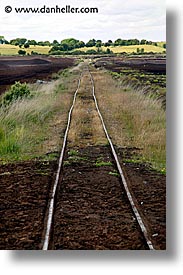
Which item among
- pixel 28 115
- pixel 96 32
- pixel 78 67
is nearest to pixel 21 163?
pixel 28 115

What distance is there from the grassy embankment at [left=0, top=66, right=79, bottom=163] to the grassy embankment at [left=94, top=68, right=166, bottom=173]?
586 mm

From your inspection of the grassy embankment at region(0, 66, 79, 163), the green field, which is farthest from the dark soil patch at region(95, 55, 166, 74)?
the grassy embankment at region(0, 66, 79, 163)

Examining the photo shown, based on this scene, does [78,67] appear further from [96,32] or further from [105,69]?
[96,32]

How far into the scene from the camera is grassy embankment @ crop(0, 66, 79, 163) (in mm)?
7500

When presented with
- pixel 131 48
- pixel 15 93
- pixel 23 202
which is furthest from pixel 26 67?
pixel 23 202

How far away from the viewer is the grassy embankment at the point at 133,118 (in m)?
6.76

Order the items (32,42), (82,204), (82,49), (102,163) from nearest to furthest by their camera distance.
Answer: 1. (82,204)
2. (32,42)
3. (82,49)
4. (102,163)

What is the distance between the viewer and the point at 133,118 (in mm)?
7980

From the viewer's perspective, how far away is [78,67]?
7.68 meters

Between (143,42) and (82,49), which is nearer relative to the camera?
(143,42)

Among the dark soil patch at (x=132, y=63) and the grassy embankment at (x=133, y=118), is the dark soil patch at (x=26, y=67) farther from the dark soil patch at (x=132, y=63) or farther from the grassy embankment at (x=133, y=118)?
the grassy embankment at (x=133, y=118)

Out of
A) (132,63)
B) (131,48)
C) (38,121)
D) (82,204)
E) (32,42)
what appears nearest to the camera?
(82,204)

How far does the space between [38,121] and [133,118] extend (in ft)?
4.81

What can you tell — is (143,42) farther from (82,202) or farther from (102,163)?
(82,202)
